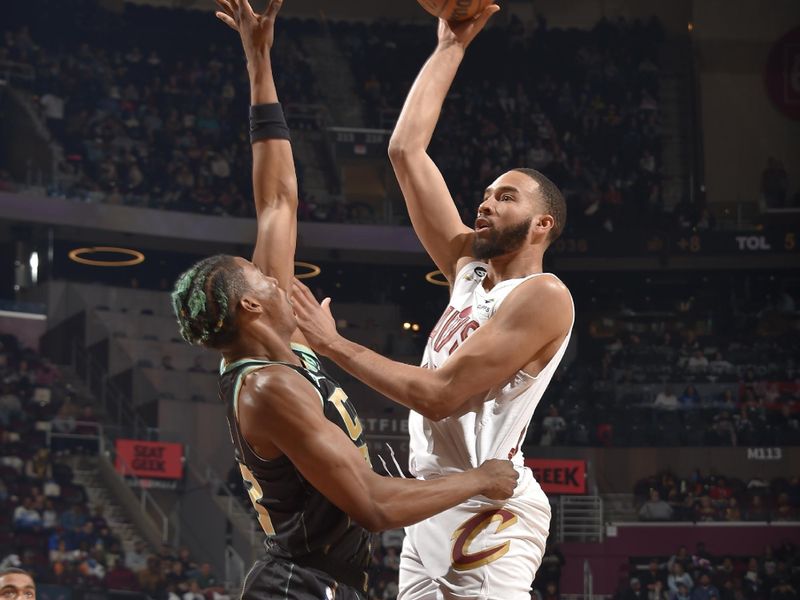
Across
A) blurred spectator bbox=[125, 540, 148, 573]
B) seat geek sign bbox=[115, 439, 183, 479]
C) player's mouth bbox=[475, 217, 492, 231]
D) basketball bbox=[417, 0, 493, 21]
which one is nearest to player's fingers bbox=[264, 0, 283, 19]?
basketball bbox=[417, 0, 493, 21]

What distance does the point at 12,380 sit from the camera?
17.8 metres

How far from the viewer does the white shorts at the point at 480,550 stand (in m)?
3.78

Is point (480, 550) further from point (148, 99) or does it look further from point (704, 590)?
point (148, 99)

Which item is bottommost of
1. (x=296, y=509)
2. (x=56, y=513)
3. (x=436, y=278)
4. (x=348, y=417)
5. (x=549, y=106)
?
(x=296, y=509)

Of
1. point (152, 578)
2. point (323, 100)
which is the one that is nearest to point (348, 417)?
point (152, 578)

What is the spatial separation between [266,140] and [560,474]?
1467 centimetres

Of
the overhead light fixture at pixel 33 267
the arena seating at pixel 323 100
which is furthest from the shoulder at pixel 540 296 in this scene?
the overhead light fixture at pixel 33 267

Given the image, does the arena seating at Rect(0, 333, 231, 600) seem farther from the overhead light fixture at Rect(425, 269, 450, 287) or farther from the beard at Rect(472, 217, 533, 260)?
the beard at Rect(472, 217, 533, 260)

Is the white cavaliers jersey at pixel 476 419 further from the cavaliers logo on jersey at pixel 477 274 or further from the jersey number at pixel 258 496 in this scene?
the jersey number at pixel 258 496

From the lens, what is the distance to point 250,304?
324 centimetres

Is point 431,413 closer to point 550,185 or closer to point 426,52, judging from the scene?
point 550,185

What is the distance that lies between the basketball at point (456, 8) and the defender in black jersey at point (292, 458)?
181cm

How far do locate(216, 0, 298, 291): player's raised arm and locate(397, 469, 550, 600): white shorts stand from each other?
1052 millimetres

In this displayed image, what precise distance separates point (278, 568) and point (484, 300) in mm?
1291
